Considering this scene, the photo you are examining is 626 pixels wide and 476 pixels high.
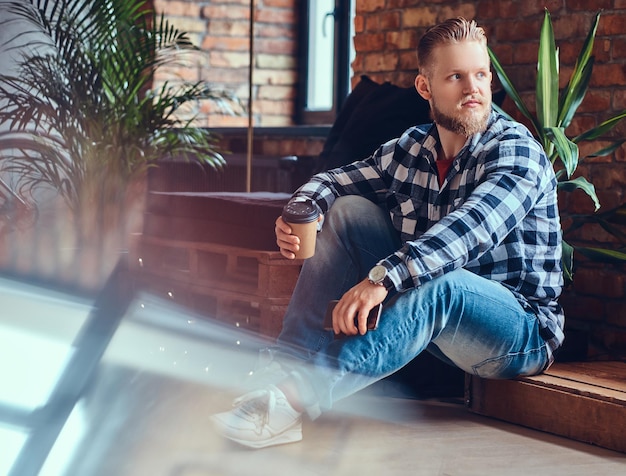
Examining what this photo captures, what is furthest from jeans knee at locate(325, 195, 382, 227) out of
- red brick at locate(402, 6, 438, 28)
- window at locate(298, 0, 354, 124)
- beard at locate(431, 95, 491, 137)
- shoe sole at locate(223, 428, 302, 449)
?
window at locate(298, 0, 354, 124)

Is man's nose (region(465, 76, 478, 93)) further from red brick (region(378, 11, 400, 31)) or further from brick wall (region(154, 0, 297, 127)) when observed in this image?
brick wall (region(154, 0, 297, 127))

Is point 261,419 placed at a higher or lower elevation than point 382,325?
lower

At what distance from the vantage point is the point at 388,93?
335 centimetres

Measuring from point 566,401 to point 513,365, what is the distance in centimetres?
16

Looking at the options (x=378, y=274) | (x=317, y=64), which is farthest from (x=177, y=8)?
(x=378, y=274)

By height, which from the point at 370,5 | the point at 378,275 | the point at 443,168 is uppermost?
the point at 370,5

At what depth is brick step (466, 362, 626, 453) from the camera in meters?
2.34

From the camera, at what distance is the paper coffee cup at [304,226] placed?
7.43 ft

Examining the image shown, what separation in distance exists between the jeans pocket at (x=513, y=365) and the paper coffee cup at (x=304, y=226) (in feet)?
1.67

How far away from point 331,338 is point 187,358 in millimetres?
897

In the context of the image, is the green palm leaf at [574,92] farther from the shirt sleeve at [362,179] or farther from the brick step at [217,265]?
the brick step at [217,265]

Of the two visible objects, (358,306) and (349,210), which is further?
(349,210)

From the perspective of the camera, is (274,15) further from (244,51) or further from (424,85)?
(424,85)

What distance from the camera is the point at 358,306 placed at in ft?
6.79
